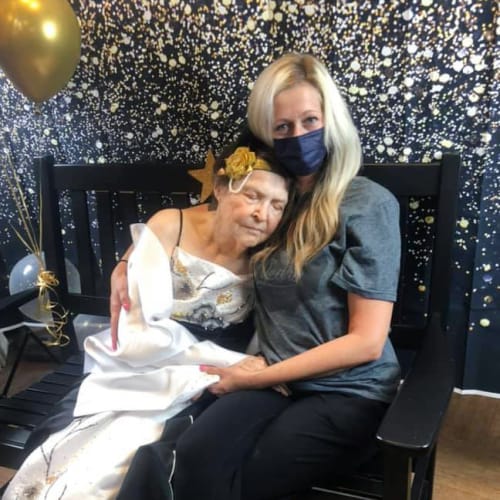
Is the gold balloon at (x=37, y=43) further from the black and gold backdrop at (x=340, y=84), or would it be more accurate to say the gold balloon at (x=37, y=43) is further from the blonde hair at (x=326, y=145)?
the blonde hair at (x=326, y=145)

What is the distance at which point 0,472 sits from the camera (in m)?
1.85

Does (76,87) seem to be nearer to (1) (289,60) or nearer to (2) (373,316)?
(1) (289,60)

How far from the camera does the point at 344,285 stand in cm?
125

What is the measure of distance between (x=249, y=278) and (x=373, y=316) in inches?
14.4

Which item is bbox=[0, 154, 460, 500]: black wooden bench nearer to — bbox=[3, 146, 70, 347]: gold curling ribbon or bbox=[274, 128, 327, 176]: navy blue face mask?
bbox=[3, 146, 70, 347]: gold curling ribbon

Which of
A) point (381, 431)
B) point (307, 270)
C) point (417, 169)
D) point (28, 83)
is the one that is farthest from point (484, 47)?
point (28, 83)

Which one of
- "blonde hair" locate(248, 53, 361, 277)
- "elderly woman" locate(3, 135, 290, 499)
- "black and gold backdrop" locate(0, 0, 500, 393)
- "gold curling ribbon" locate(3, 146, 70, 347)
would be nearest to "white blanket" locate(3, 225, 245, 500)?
"elderly woman" locate(3, 135, 290, 499)

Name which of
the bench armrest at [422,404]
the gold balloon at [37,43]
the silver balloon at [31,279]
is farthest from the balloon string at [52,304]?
the bench armrest at [422,404]

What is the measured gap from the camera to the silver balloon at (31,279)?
2152 millimetres

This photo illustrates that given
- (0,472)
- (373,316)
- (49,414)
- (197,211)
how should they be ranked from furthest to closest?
(0,472)
(197,211)
(49,414)
(373,316)

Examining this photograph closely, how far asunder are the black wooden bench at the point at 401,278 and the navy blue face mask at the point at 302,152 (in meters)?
0.28

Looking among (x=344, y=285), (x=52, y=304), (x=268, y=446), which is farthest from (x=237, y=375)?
(x=52, y=304)

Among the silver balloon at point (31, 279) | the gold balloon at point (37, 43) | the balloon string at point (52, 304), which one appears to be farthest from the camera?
the silver balloon at point (31, 279)

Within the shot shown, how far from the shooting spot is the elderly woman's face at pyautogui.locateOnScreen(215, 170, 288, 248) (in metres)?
1.31
